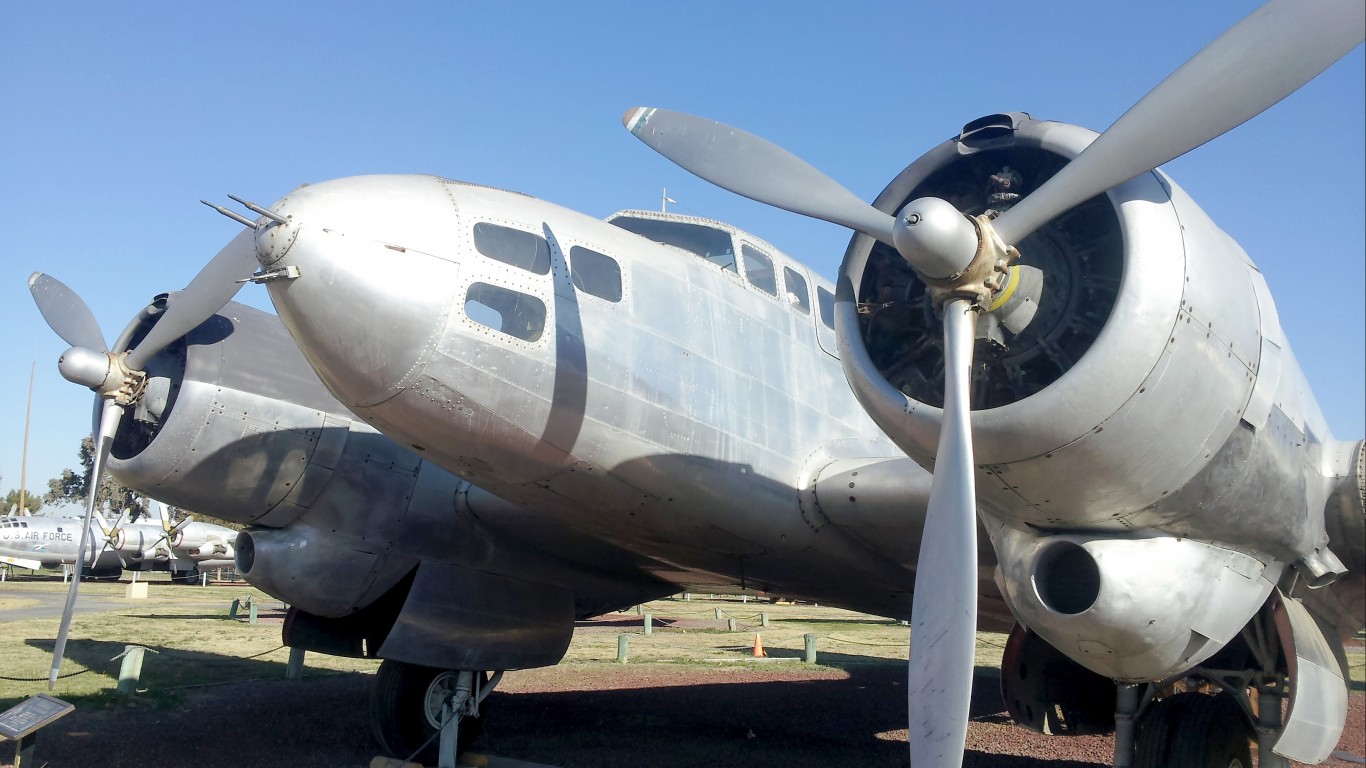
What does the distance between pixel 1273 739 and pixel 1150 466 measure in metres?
2.57

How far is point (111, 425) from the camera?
7.59 meters

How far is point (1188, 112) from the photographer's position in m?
4.37

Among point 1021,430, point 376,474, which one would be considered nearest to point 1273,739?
point 1021,430

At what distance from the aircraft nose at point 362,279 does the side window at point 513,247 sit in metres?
0.17

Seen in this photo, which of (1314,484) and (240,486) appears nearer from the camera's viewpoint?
(1314,484)

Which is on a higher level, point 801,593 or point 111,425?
point 111,425

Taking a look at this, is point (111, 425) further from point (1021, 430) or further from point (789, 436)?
point (1021, 430)

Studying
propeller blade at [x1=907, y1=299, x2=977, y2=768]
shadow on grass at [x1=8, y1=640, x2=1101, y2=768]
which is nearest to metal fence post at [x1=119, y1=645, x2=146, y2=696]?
shadow on grass at [x1=8, y1=640, x2=1101, y2=768]

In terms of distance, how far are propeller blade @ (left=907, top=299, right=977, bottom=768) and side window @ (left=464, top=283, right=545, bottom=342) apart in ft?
8.00

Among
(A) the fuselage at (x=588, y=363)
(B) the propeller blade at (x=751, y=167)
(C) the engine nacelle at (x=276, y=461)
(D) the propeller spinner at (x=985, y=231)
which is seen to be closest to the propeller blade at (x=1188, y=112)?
(D) the propeller spinner at (x=985, y=231)

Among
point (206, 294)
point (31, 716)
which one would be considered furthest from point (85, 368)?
point (31, 716)

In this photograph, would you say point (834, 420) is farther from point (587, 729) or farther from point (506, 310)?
point (587, 729)

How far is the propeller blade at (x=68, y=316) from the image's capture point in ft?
26.8

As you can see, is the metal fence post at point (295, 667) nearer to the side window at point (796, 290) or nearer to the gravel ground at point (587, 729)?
the gravel ground at point (587, 729)
